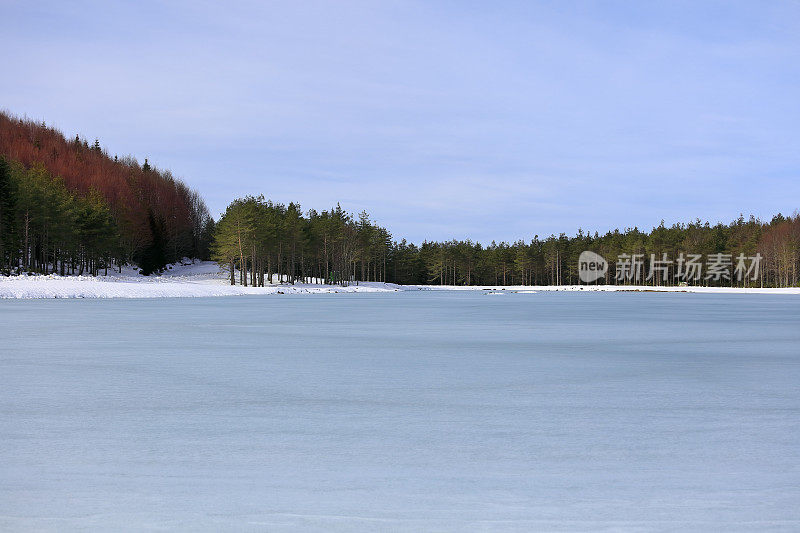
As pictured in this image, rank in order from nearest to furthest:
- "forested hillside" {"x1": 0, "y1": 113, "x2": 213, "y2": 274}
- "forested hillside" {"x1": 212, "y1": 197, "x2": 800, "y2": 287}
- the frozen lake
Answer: the frozen lake
"forested hillside" {"x1": 0, "y1": 113, "x2": 213, "y2": 274}
"forested hillside" {"x1": 212, "y1": 197, "x2": 800, "y2": 287}

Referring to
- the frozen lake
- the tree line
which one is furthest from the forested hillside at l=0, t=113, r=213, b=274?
the frozen lake

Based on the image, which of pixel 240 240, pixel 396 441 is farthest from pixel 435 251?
pixel 396 441

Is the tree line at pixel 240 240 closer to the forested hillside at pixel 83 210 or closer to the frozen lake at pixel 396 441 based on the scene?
the forested hillside at pixel 83 210

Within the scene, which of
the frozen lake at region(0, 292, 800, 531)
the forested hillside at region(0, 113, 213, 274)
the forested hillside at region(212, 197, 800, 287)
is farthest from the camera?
the forested hillside at region(212, 197, 800, 287)

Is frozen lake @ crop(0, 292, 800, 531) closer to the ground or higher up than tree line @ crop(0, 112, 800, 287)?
closer to the ground

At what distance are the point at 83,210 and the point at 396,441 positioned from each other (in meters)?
92.5

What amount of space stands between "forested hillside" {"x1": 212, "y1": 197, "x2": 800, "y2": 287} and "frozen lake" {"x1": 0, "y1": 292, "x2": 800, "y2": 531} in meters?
74.2

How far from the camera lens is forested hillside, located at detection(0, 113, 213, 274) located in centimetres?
7762

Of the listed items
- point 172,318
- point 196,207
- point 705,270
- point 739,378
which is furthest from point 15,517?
point 196,207

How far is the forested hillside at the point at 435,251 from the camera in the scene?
9181cm

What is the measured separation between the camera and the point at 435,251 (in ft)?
540

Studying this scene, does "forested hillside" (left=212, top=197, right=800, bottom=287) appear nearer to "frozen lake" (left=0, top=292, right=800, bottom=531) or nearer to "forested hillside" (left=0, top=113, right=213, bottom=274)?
"forested hillside" (left=0, top=113, right=213, bottom=274)

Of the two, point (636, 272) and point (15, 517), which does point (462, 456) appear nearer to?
point (15, 517)

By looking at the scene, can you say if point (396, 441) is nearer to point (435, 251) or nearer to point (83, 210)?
point (83, 210)
